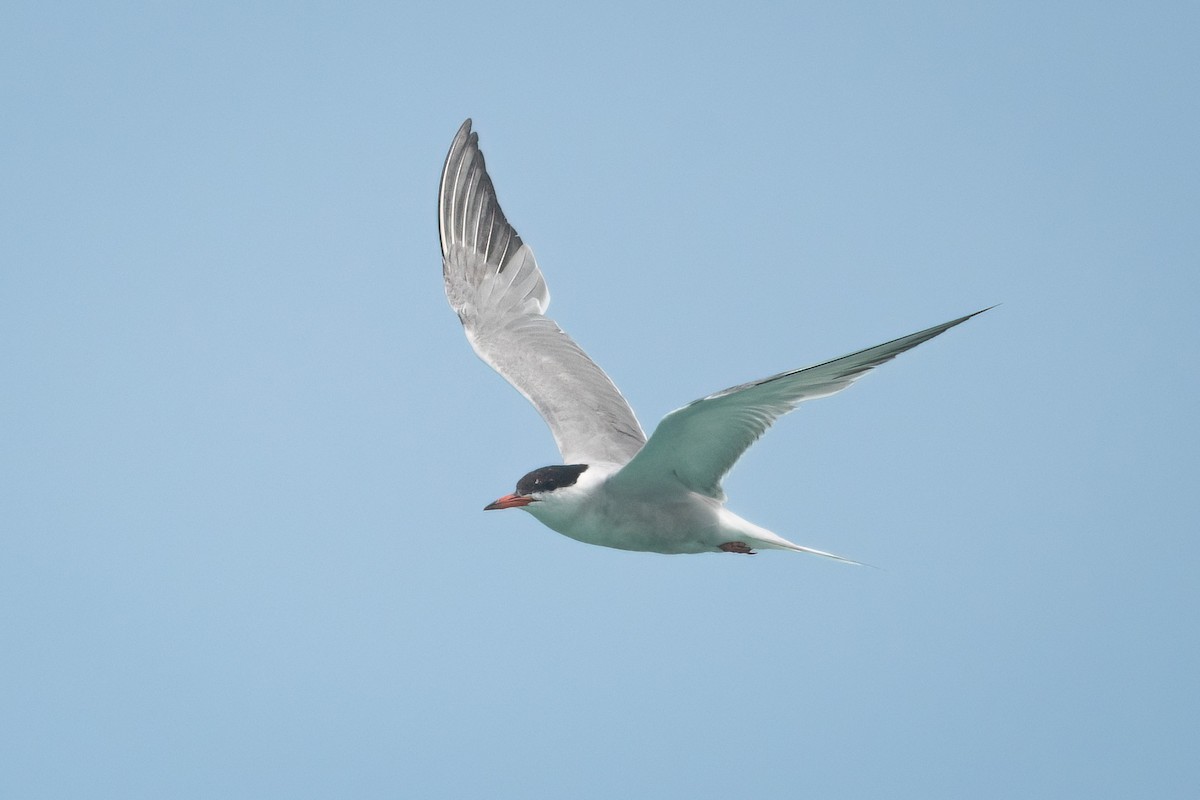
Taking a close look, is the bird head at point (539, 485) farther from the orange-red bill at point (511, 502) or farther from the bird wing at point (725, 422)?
the bird wing at point (725, 422)

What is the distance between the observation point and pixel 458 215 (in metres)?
8.73

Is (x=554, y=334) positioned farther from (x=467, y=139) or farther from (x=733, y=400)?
(x=733, y=400)

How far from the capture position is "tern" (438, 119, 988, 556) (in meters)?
5.86

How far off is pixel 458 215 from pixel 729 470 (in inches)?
126

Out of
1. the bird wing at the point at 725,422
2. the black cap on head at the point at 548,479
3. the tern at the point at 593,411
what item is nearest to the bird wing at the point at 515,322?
the tern at the point at 593,411

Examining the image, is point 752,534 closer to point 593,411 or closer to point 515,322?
point 593,411

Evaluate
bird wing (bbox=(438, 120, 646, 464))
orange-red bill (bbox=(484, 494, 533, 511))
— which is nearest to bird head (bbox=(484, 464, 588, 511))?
orange-red bill (bbox=(484, 494, 533, 511))

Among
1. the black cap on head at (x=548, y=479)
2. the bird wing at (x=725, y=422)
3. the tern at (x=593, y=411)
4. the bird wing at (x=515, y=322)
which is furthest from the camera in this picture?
the bird wing at (x=515, y=322)

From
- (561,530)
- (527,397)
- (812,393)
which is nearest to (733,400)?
(812,393)

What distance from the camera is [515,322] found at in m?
8.30

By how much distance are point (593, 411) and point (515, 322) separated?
3.34 ft

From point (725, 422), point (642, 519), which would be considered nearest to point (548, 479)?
point (642, 519)

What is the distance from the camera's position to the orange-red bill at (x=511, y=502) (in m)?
6.45

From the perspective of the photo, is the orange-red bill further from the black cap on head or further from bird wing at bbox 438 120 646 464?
bird wing at bbox 438 120 646 464
